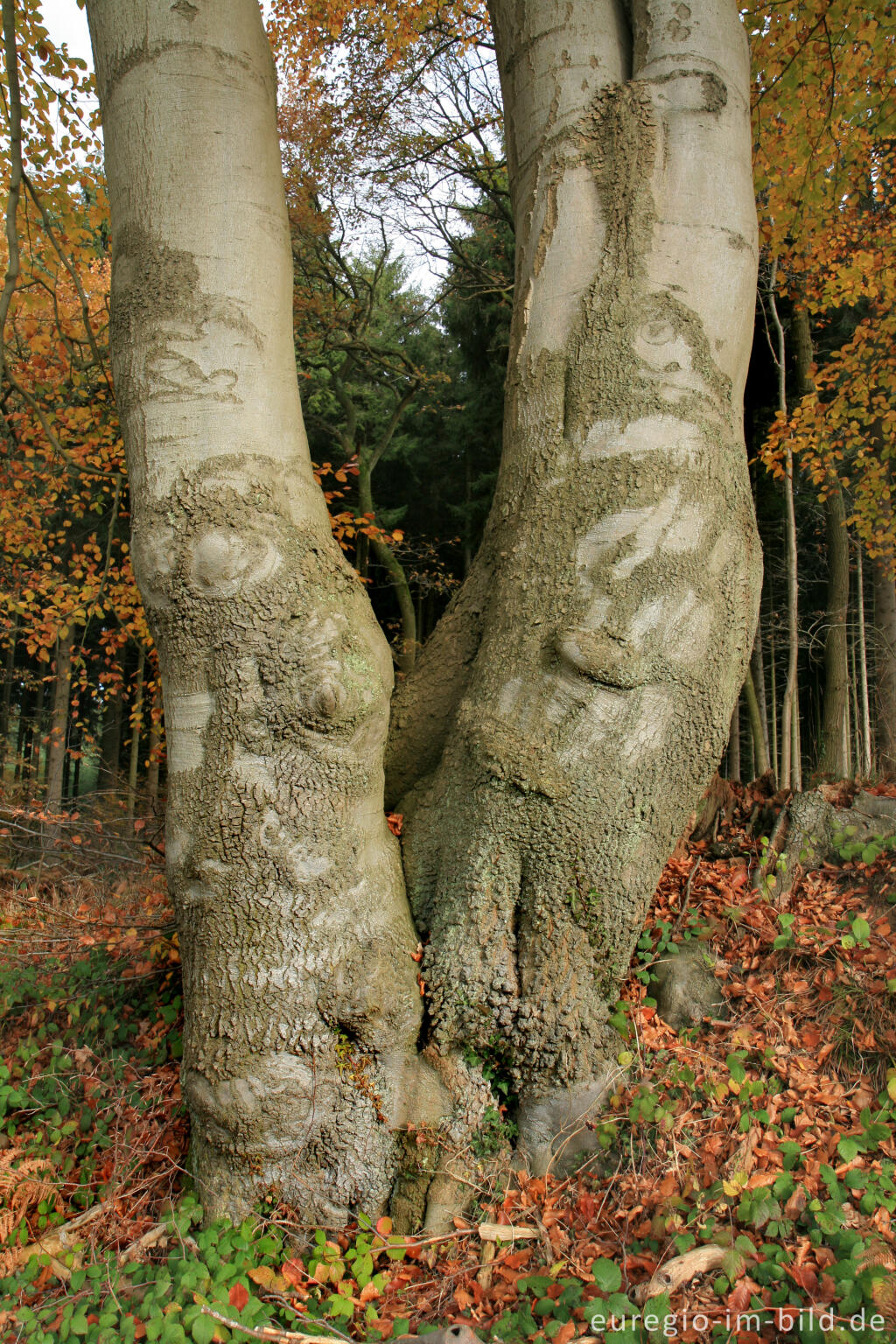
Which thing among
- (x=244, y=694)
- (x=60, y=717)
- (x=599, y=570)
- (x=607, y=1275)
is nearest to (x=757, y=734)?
(x=599, y=570)

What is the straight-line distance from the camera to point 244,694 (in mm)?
2324

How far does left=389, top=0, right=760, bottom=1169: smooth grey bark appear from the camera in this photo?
94.3 inches

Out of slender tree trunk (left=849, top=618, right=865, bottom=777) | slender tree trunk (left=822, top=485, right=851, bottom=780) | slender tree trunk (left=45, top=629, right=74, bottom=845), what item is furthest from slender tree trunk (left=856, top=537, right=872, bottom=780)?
slender tree trunk (left=45, top=629, right=74, bottom=845)

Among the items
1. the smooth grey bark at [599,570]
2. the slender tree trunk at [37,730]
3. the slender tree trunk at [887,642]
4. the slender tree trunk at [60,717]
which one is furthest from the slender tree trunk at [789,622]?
the slender tree trunk at [37,730]

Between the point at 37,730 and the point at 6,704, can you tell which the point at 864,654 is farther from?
the point at 37,730

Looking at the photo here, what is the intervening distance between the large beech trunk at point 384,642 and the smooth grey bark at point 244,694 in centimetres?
1

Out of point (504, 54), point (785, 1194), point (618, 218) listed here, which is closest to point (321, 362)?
point (504, 54)

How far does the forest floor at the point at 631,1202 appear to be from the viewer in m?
1.89

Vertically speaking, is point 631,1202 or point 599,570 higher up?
point 599,570

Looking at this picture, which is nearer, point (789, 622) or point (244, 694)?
point (244, 694)

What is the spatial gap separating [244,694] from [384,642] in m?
0.52

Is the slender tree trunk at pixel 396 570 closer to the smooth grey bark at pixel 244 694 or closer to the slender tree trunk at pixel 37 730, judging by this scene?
the smooth grey bark at pixel 244 694

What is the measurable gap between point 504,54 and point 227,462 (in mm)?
2114

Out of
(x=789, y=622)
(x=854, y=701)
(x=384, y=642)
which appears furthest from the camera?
(x=854, y=701)
